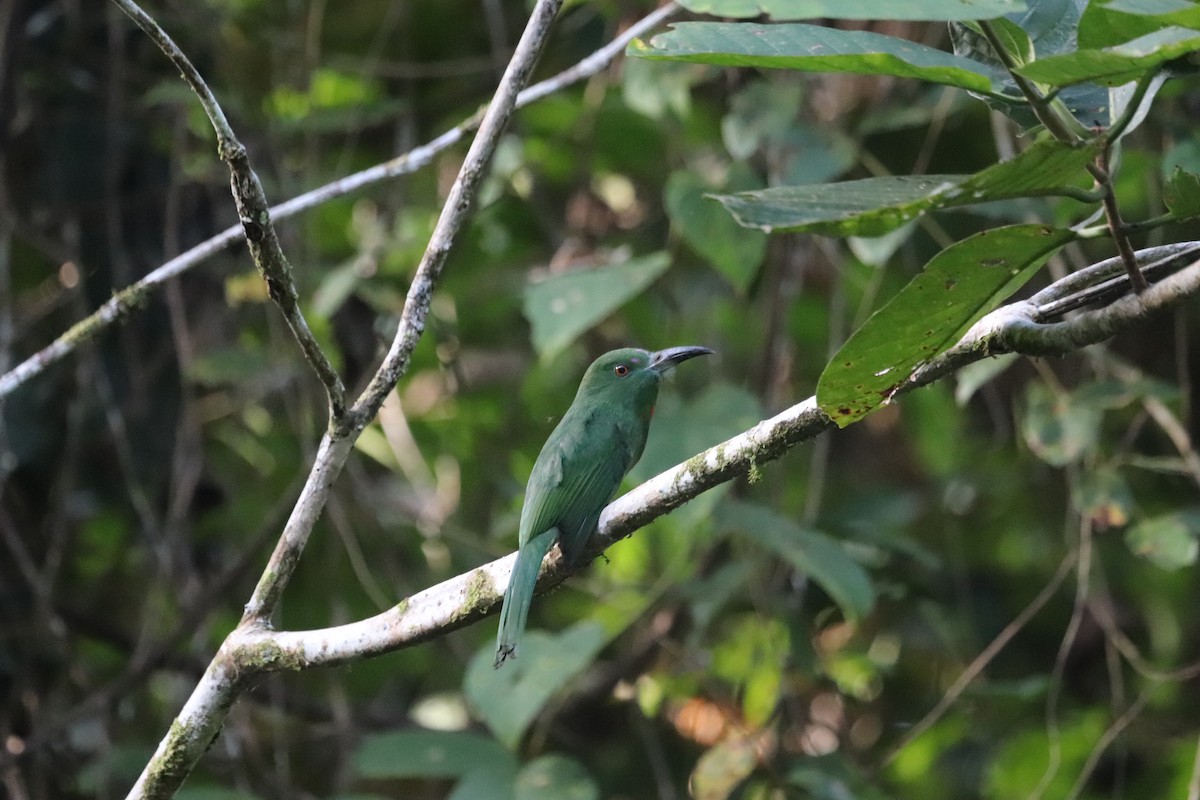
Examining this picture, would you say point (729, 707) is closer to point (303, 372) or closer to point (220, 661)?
point (303, 372)

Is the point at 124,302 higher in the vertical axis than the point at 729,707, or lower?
higher

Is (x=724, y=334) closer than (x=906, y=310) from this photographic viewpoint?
No

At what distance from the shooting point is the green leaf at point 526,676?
11.4 feet

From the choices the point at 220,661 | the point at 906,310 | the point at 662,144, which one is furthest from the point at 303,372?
the point at 906,310

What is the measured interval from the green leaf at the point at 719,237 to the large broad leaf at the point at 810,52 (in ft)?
7.62

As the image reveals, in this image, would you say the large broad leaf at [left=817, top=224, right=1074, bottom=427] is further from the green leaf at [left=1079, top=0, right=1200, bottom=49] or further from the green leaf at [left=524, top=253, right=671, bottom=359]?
the green leaf at [left=524, top=253, right=671, bottom=359]

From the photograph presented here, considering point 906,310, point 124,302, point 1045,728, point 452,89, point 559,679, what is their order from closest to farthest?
1. point 906,310
2. point 124,302
3. point 559,679
4. point 1045,728
5. point 452,89

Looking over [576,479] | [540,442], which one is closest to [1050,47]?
[576,479]

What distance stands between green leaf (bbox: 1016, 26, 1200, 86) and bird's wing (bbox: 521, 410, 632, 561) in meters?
1.51

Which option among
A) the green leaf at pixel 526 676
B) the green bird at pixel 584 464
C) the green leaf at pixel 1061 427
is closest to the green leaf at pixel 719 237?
the green bird at pixel 584 464

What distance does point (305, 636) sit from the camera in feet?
7.60

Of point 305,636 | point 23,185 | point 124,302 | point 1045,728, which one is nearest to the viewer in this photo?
point 305,636

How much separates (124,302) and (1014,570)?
4347 mm

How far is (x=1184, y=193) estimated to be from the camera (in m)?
1.60
